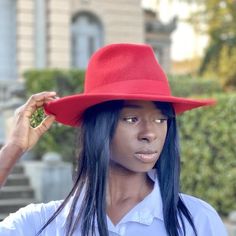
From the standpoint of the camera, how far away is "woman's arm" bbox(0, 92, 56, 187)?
2.39 meters

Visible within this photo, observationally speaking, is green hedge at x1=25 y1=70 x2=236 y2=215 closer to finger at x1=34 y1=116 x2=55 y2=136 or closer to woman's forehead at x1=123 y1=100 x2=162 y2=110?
finger at x1=34 y1=116 x2=55 y2=136

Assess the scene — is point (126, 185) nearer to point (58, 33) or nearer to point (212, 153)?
point (212, 153)

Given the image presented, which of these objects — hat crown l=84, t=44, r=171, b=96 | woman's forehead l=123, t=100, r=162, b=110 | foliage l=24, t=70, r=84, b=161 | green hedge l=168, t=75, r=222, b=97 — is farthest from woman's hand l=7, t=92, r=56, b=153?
green hedge l=168, t=75, r=222, b=97

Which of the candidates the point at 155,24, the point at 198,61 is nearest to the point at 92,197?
the point at 155,24

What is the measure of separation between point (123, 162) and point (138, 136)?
0.09 meters

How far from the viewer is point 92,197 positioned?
2297 mm

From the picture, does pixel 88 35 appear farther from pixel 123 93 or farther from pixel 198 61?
pixel 123 93

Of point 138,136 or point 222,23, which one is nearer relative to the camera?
point 138,136

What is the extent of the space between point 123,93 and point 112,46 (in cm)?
19

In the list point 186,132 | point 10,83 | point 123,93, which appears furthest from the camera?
point 10,83

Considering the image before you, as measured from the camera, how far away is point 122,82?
2.29 m

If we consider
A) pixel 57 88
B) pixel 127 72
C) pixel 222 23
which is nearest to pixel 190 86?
pixel 57 88

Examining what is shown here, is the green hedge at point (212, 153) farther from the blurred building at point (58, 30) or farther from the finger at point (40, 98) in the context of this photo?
the blurred building at point (58, 30)

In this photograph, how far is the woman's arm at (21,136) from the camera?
2.39 metres
